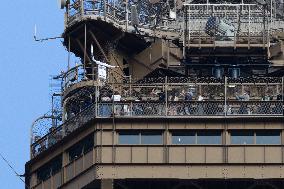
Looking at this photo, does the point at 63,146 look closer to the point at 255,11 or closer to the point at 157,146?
the point at 157,146

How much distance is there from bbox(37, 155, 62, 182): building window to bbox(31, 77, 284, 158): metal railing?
1.06 m

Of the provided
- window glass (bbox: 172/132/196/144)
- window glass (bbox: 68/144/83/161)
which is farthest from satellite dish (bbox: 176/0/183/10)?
window glass (bbox: 172/132/196/144)

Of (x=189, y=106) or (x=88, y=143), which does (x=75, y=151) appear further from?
(x=189, y=106)

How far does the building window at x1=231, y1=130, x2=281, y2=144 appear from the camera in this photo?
139212 millimetres

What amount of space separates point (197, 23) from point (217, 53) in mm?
2763

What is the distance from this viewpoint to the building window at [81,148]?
14050 cm

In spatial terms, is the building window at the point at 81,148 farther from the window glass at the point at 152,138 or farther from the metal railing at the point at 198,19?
the metal railing at the point at 198,19

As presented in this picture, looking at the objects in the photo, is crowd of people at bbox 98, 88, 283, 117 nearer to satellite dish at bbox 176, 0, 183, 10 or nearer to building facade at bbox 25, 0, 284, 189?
building facade at bbox 25, 0, 284, 189

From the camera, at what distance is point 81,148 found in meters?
142

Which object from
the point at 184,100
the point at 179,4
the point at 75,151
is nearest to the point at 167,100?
the point at 184,100

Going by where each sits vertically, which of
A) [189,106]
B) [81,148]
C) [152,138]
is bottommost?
[81,148]

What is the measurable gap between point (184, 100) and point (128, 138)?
12.8 ft

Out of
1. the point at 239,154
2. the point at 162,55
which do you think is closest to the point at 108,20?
the point at 162,55

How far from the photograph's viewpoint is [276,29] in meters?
150
